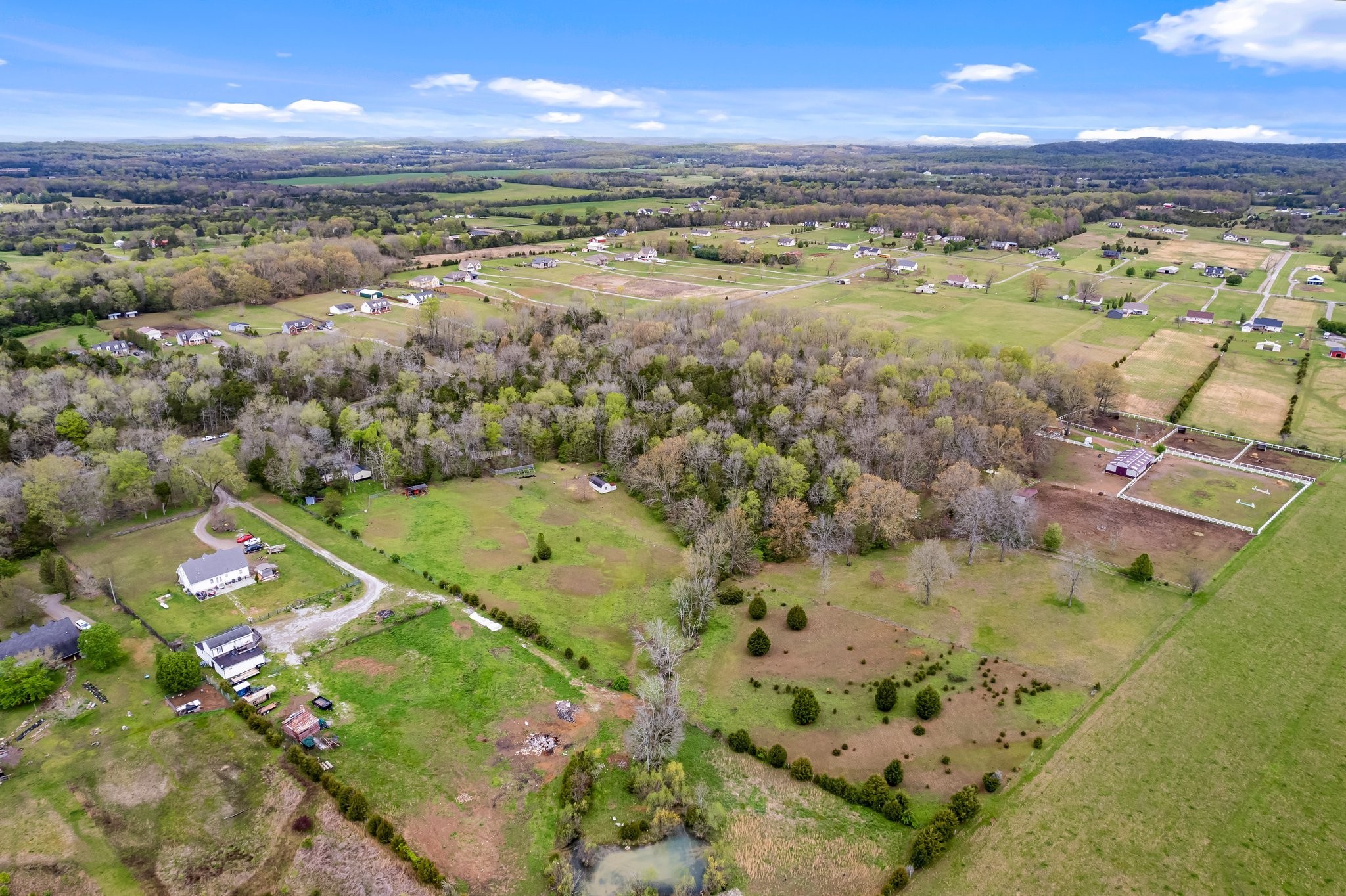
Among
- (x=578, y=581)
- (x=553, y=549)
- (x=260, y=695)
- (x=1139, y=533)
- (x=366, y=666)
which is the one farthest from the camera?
(x=1139, y=533)

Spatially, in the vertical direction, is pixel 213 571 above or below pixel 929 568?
below

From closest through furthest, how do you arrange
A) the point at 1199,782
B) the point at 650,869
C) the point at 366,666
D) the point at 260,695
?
the point at 650,869 < the point at 1199,782 < the point at 260,695 < the point at 366,666

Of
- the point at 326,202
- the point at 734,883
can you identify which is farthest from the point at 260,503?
the point at 326,202

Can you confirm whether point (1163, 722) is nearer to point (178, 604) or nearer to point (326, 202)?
point (178, 604)

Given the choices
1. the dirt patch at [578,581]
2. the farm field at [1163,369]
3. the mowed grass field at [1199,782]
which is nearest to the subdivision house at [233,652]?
the dirt patch at [578,581]

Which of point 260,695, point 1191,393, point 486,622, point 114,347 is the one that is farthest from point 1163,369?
point 114,347

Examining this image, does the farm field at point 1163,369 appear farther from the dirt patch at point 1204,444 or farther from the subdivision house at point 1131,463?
the subdivision house at point 1131,463

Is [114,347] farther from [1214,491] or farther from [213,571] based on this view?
[1214,491]

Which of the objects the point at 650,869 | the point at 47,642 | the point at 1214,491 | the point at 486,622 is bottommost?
the point at 650,869
